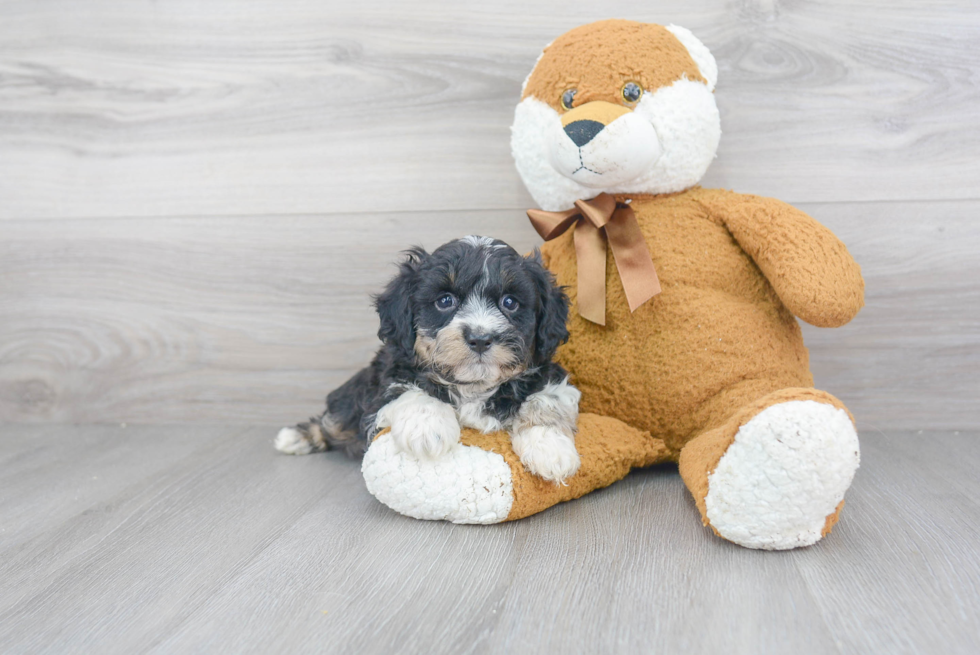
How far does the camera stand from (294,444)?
220 centimetres

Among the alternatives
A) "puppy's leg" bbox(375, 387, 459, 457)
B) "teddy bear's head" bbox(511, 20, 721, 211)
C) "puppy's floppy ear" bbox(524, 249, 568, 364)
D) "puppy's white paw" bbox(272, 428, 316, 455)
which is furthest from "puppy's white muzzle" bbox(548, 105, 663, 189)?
"puppy's white paw" bbox(272, 428, 316, 455)

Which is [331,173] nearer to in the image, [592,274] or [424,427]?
[592,274]

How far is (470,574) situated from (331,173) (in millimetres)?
1481

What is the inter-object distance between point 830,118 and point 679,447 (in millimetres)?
1145

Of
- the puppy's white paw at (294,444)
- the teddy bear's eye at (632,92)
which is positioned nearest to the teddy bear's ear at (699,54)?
the teddy bear's eye at (632,92)

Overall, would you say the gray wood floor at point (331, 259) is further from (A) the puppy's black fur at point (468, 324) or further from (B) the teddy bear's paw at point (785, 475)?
(A) the puppy's black fur at point (468, 324)

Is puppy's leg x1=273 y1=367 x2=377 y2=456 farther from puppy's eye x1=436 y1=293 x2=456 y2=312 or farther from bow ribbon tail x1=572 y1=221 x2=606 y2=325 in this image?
bow ribbon tail x1=572 y1=221 x2=606 y2=325

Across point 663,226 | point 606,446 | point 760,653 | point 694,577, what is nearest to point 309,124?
point 663,226

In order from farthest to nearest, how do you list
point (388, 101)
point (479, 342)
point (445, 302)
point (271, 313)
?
1. point (271, 313)
2. point (388, 101)
3. point (445, 302)
4. point (479, 342)

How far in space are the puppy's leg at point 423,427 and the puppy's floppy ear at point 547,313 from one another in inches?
10.2

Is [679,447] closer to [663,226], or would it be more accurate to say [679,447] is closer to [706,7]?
[663,226]

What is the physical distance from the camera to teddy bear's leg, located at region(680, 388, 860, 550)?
128 cm

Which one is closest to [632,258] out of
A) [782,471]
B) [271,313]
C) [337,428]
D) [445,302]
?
[445,302]

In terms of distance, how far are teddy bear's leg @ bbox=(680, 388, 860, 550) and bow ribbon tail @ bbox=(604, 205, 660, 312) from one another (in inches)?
16.5
